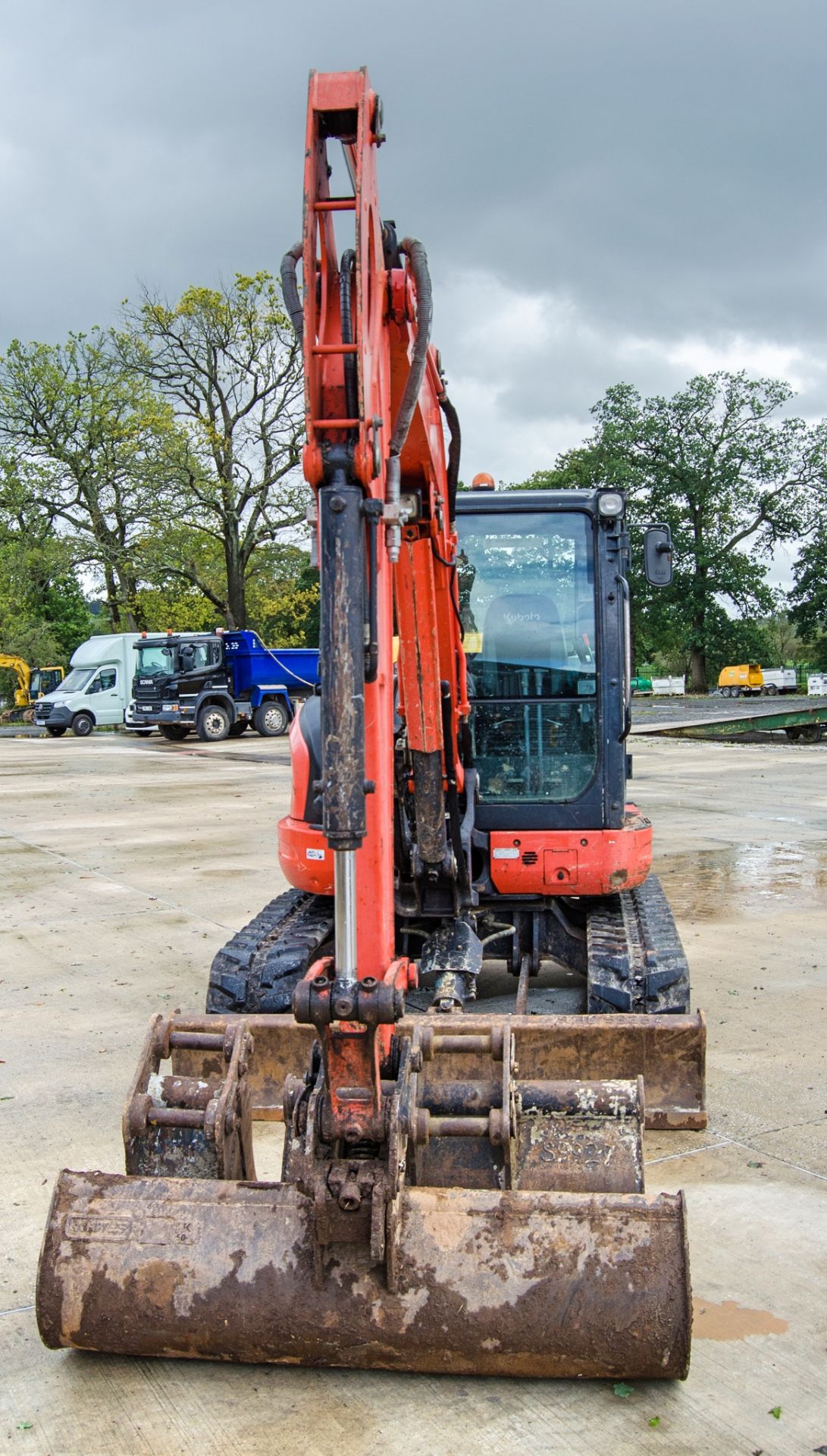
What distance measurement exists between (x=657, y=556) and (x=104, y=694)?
29.7 m

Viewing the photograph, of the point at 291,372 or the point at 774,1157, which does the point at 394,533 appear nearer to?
the point at 774,1157

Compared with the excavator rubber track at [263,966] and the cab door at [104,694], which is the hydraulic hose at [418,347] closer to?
the excavator rubber track at [263,966]

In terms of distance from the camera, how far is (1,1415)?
9.73 ft

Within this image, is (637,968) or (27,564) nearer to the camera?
(637,968)

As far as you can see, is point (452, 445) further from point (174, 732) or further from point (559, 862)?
point (174, 732)

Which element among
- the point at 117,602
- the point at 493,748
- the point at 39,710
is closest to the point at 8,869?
the point at 493,748

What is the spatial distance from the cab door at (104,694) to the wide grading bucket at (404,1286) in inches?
1243

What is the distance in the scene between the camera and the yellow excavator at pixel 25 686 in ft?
133

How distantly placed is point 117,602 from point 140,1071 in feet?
123

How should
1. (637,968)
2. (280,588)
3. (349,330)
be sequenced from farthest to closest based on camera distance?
(280,588) < (637,968) < (349,330)

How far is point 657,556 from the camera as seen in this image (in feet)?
18.7

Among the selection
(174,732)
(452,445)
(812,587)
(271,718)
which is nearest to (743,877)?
(452,445)

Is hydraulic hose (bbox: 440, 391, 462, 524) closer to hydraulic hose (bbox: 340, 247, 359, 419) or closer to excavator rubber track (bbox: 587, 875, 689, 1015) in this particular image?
hydraulic hose (bbox: 340, 247, 359, 419)

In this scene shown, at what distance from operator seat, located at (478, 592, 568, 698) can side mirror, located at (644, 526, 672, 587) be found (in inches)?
20.1
